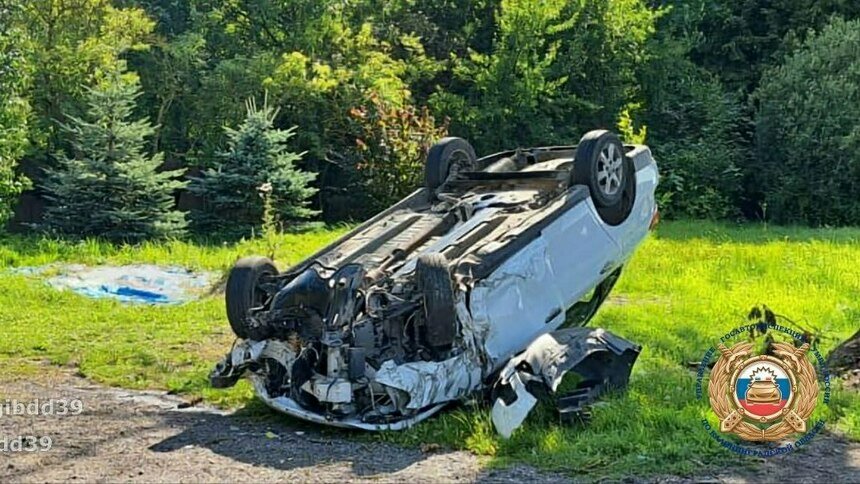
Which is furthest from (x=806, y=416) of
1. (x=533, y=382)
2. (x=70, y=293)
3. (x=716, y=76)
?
(x=716, y=76)

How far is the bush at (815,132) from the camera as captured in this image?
1588cm

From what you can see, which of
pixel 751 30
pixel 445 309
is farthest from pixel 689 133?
pixel 445 309

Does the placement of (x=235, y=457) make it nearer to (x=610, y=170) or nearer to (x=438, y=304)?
(x=438, y=304)

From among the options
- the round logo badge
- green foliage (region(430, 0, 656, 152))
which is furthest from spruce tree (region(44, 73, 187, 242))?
the round logo badge

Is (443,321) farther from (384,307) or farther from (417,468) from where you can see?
(417,468)

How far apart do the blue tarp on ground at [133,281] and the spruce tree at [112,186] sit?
6.93ft

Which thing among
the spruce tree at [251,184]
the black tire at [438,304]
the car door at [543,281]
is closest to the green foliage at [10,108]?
the spruce tree at [251,184]

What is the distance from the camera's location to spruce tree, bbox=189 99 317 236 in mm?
13719

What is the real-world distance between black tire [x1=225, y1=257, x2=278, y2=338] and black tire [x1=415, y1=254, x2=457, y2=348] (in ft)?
3.81

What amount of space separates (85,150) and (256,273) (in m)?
8.58

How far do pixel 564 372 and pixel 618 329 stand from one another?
259 cm

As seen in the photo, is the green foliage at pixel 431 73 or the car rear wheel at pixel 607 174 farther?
the green foliage at pixel 431 73

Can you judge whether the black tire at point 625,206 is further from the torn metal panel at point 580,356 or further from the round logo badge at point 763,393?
the round logo badge at point 763,393

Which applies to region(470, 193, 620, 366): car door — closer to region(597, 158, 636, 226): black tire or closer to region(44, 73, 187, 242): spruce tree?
region(597, 158, 636, 226): black tire
